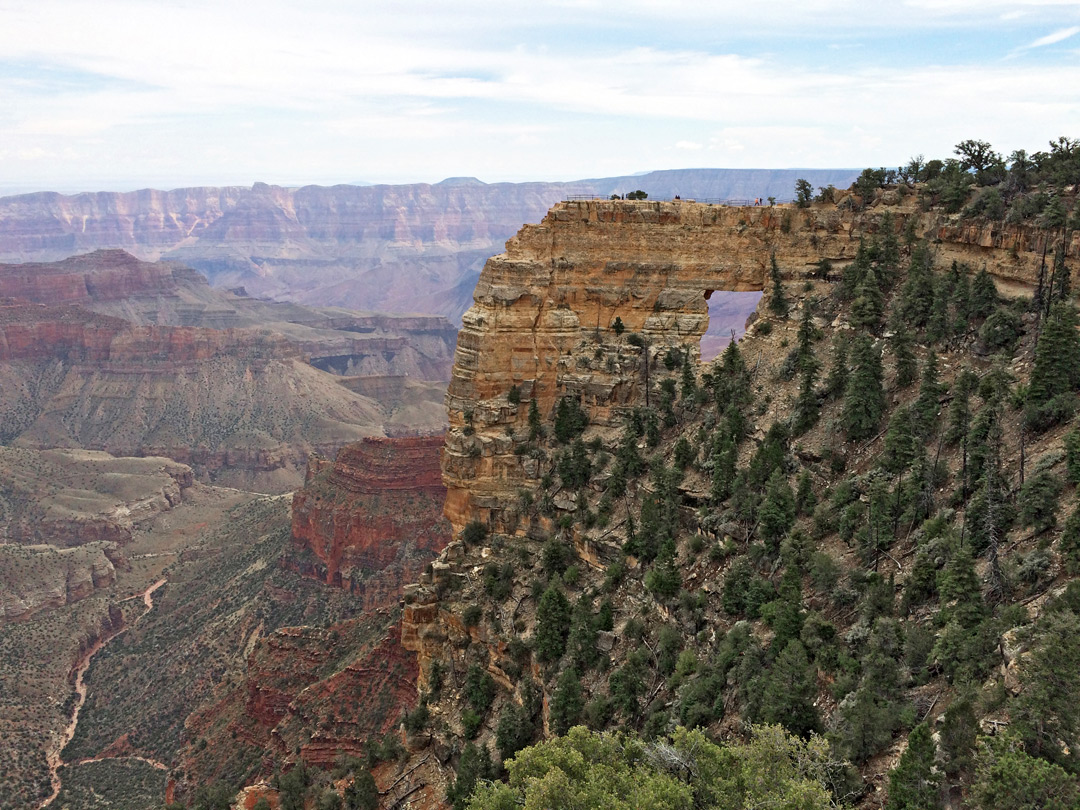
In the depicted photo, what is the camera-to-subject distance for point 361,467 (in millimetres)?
106000

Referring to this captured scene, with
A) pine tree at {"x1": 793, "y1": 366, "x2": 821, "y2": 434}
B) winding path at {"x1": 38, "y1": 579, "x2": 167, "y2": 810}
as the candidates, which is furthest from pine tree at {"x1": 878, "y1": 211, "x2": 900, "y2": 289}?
winding path at {"x1": 38, "y1": 579, "x2": 167, "y2": 810}

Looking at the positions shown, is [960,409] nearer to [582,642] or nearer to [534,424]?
[582,642]

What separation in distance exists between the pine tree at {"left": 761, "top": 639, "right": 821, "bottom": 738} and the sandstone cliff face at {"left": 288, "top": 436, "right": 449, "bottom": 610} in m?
65.1

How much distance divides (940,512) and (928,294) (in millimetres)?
15406

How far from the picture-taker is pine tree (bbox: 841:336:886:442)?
41.2m

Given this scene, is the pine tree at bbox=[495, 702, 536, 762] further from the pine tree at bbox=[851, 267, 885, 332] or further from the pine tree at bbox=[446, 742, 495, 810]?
the pine tree at bbox=[851, 267, 885, 332]

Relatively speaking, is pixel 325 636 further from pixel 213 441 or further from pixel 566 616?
pixel 213 441

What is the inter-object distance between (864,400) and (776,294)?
516 inches

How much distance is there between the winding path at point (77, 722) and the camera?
234 ft

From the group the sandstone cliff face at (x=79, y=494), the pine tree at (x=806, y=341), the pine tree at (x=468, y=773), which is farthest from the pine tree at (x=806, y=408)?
the sandstone cliff face at (x=79, y=494)

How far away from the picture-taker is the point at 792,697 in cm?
2933

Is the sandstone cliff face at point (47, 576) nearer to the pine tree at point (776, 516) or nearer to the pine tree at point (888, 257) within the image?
the pine tree at point (776, 516)

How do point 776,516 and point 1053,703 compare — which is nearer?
point 1053,703

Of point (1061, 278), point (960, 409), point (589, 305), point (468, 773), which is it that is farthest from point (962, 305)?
point (468, 773)
